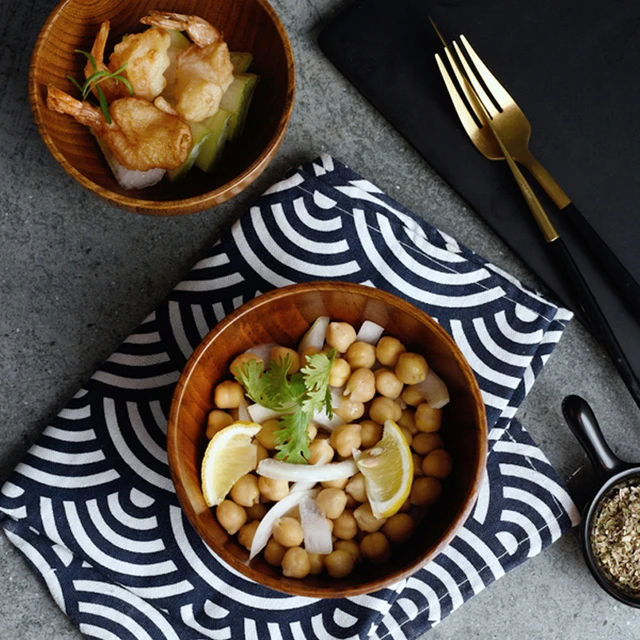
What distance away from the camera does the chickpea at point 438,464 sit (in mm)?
1085

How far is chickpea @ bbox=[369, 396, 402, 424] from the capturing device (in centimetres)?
111

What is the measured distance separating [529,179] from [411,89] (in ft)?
0.78

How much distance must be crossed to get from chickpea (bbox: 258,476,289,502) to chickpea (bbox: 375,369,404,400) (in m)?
0.19

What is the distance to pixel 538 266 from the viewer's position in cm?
126

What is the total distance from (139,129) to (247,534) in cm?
57

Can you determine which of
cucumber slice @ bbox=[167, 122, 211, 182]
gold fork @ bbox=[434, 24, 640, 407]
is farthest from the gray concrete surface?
cucumber slice @ bbox=[167, 122, 211, 182]

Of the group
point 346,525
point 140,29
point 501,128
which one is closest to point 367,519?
point 346,525

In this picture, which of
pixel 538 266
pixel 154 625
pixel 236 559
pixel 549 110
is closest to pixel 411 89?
pixel 549 110

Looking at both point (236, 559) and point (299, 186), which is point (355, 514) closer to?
point (236, 559)

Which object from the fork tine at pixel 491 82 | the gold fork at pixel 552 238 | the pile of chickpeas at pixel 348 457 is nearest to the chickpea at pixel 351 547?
the pile of chickpeas at pixel 348 457

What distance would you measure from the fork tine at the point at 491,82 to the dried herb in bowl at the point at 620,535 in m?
0.62

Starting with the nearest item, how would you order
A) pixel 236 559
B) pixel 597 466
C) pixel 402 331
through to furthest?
pixel 236 559
pixel 402 331
pixel 597 466

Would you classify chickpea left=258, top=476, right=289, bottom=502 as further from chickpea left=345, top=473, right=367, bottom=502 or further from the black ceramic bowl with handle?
the black ceramic bowl with handle

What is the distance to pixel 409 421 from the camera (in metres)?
1.13
